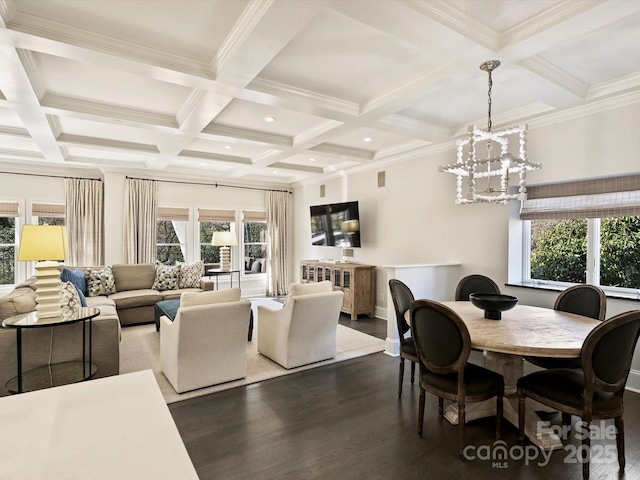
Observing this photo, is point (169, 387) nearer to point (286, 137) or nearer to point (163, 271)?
point (163, 271)

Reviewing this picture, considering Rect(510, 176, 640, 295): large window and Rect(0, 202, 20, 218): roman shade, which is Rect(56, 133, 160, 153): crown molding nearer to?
Rect(0, 202, 20, 218): roman shade

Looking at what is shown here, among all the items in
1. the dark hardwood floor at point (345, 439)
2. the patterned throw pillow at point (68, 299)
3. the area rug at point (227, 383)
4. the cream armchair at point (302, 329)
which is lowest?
the dark hardwood floor at point (345, 439)

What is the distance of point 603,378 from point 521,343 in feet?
1.50

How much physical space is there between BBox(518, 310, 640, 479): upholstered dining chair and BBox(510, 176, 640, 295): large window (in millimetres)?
1960

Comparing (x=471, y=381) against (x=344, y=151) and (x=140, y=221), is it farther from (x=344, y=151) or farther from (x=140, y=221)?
(x=140, y=221)

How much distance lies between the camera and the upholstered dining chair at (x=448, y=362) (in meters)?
2.30

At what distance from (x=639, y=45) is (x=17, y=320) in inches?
208

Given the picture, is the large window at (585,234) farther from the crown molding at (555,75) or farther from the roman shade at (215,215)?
the roman shade at (215,215)

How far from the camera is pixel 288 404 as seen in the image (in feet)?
10.0

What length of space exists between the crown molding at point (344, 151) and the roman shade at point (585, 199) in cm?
263

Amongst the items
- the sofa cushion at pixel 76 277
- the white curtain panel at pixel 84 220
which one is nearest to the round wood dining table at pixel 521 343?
the sofa cushion at pixel 76 277

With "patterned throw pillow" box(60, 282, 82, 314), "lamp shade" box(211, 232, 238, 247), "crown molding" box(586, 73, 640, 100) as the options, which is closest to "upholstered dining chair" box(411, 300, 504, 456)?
"crown molding" box(586, 73, 640, 100)

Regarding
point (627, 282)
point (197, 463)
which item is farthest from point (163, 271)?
point (627, 282)

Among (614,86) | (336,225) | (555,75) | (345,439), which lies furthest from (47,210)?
(614,86)
